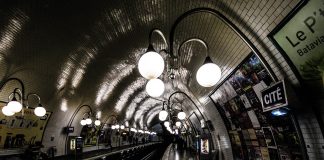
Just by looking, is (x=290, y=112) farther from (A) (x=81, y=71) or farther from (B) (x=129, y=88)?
(B) (x=129, y=88)

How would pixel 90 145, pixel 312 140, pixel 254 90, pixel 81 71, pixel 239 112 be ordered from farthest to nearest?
pixel 90 145 < pixel 81 71 < pixel 239 112 < pixel 254 90 < pixel 312 140

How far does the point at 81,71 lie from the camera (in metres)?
9.98

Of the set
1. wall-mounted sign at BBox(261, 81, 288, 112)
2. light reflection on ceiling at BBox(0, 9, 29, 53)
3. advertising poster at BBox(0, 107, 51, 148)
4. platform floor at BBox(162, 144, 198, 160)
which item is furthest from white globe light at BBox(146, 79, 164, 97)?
platform floor at BBox(162, 144, 198, 160)

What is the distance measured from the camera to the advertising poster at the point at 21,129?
32.7ft

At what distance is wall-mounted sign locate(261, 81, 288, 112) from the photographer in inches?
128

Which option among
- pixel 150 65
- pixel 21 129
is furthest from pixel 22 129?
pixel 150 65

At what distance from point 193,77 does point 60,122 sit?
357 inches

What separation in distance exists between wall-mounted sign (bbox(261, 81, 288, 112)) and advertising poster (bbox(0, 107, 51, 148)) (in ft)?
32.3

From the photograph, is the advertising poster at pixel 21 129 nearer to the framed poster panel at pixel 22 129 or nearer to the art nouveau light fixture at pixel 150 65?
the framed poster panel at pixel 22 129

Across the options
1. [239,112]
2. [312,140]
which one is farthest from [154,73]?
[239,112]

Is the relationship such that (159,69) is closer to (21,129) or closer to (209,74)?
(209,74)

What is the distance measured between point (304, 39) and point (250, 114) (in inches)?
118

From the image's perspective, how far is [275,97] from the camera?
3.48 metres

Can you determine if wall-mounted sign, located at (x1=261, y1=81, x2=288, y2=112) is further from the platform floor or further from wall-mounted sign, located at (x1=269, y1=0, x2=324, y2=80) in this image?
the platform floor
